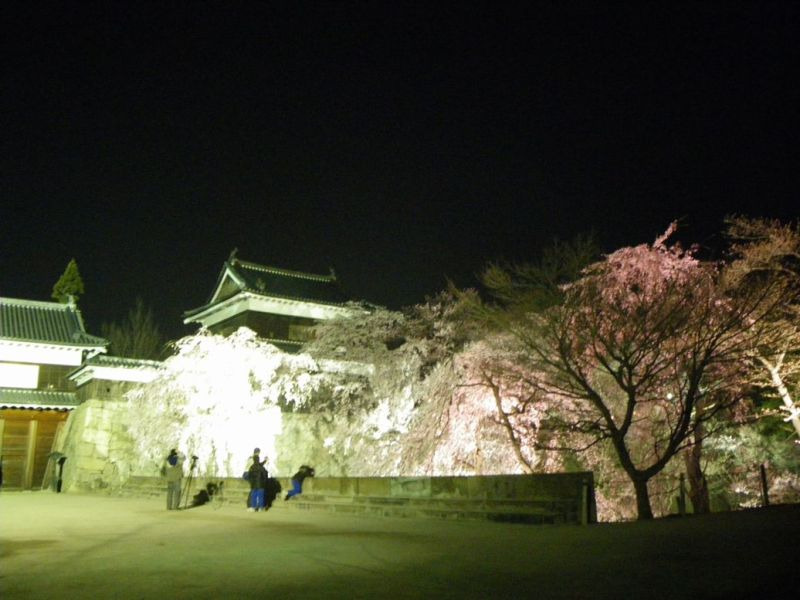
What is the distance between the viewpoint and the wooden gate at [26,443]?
32.5m

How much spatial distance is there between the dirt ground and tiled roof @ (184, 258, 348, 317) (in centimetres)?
2670

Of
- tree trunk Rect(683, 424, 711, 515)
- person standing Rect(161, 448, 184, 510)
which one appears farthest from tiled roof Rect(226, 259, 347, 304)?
tree trunk Rect(683, 424, 711, 515)

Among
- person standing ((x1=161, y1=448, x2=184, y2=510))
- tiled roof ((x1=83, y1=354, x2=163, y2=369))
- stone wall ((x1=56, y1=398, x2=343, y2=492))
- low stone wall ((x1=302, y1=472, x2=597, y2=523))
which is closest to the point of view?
low stone wall ((x1=302, y1=472, x2=597, y2=523))

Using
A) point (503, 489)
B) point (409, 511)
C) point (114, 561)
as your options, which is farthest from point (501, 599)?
point (409, 511)

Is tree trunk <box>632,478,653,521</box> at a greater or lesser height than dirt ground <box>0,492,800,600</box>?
greater

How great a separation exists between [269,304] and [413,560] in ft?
104

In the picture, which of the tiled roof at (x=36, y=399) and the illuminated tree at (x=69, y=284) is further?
Answer: the illuminated tree at (x=69, y=284)

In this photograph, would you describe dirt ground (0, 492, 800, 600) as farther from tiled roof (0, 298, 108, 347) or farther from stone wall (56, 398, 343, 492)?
tiled roof (0, 298, 108, 347)

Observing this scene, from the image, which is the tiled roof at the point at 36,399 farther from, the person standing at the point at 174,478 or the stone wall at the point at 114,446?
the person standing at the point at 174,478

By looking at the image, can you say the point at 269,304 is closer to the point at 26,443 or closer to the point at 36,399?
the point at 36,399

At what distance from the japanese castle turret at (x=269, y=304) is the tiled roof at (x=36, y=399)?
8.89 meters

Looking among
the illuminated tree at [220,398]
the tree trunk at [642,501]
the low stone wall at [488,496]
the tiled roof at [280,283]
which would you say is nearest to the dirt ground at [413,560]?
the low stone wall at [488,496]

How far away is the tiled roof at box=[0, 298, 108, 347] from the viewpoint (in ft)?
115

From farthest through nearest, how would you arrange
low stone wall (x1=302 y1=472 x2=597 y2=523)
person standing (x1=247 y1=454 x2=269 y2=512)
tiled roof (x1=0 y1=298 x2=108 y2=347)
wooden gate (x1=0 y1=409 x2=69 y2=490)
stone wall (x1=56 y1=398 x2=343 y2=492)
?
tiled roof (x1=0 y1=298 x2=108 y2=347), wooden gate (x1=0 y1=409 x2=69 y2=490), stone wall (x1=56 y1=398 x2=343 y2=492), person standing (x1=247 y1=454 x2=269 y2=512), low stone wall (x1=302 y1=472 x2=597 y2=523)
